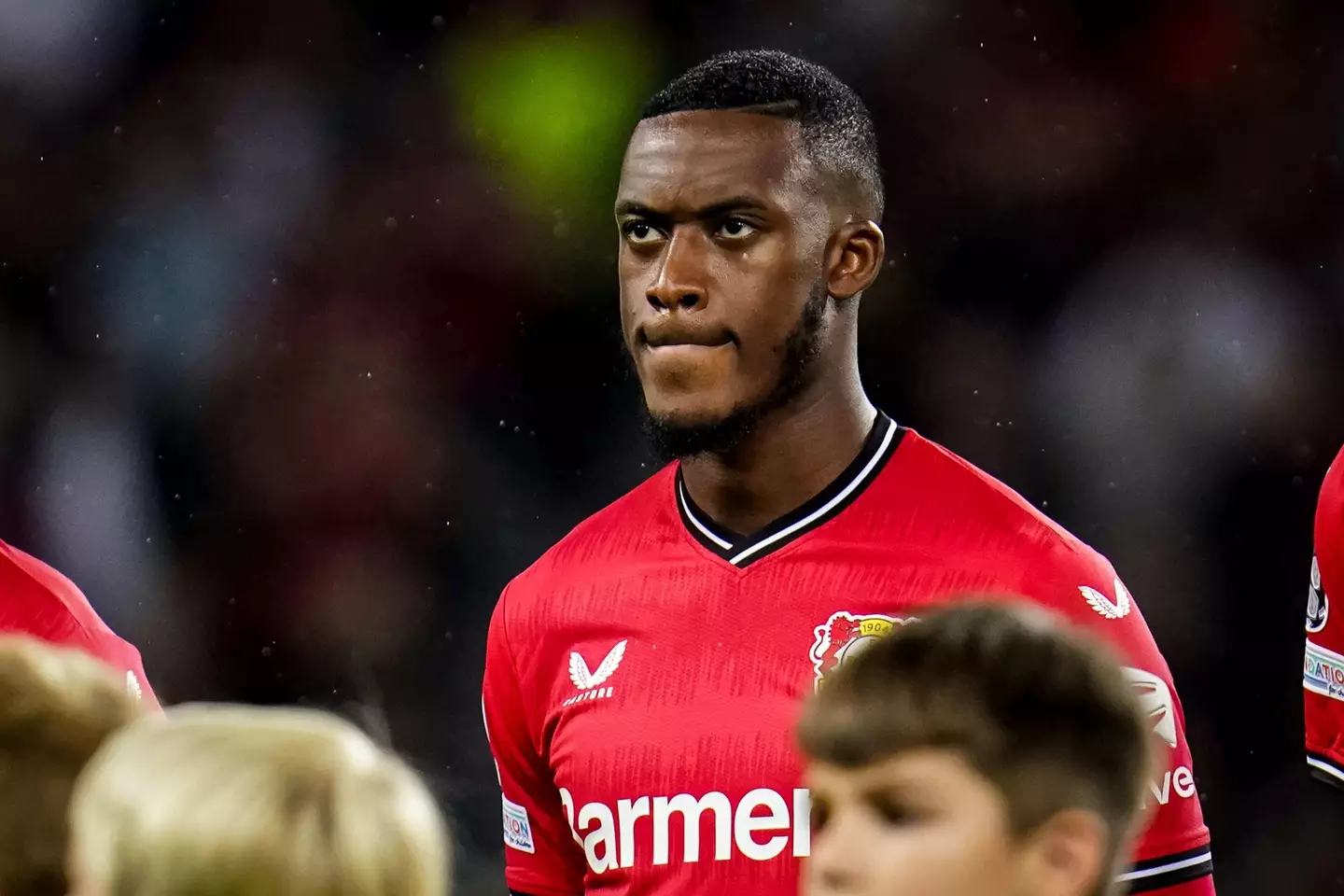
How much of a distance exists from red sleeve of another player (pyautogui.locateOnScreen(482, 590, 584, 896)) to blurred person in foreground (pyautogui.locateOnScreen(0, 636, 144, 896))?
875mm

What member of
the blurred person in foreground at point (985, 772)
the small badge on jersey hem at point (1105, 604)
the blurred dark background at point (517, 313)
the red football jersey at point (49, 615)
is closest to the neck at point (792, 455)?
the small badge on jersey hem at point (1105, 604)

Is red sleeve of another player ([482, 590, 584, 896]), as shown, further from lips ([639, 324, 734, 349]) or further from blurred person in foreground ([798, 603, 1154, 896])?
blurred person in foreground ([798, 603, 1154, 896])

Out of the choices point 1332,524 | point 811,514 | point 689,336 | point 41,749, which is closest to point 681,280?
point 689,336

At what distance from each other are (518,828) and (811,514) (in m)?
0.55

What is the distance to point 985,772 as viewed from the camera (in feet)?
5.10

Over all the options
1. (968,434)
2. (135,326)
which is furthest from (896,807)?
(135,326)

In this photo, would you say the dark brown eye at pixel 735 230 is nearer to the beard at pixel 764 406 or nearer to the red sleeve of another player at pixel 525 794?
the beard at pixel 764 406

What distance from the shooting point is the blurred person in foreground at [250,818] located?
132cm

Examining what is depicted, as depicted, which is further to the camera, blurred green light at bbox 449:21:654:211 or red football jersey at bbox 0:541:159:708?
blurred green light at bbox 449:21:654:211

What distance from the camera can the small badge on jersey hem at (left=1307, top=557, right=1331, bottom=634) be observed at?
9.68 ft

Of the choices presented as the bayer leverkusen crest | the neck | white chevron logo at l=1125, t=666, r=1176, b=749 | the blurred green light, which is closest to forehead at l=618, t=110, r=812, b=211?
the neck

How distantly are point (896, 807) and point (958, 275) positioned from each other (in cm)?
250

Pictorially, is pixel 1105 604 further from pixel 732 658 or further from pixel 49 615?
pixel 49 615

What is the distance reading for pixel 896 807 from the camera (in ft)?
5.16
